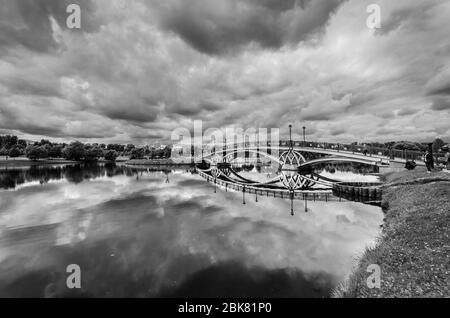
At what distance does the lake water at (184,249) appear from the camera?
8.51 meters

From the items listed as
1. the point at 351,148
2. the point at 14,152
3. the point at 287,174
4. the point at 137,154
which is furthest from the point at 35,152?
the point at 351,148

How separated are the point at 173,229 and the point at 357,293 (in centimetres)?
1238

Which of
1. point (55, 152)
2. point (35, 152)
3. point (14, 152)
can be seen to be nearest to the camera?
point (35, 152)

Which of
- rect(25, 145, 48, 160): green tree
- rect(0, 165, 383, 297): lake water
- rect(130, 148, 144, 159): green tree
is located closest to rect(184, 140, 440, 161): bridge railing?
rect(0, 165, 383, 297): lake water

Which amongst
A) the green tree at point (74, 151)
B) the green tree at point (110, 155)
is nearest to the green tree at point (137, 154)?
the green tree at point (110, 155)

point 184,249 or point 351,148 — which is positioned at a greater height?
point 351,148

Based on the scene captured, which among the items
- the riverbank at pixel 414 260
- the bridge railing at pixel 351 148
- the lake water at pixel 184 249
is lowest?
the lake water at pixel 184 249

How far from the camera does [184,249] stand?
39.5ft

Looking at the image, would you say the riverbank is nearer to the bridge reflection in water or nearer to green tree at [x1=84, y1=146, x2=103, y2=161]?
the bridge reflection in water

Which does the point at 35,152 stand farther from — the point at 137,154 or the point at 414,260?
the point at 414,260

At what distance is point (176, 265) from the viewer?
33.3 feet

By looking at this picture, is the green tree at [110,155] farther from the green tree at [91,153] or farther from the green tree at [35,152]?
the green tree at [35,152]
